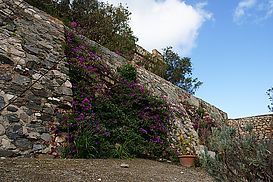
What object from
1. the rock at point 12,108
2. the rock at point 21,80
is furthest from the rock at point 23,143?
the rock at point 21,80

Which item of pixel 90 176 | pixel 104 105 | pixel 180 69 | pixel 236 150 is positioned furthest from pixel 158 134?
pixel 180 69

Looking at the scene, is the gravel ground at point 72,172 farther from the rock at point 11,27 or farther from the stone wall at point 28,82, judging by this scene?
the rock at point 11,27

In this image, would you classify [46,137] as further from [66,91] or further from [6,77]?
[6,77]

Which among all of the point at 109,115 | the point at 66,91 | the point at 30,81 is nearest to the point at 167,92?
the point at 109,115

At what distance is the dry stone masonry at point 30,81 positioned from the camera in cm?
443

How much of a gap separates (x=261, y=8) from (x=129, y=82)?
3.75 m

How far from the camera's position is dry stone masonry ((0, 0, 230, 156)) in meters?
4.43

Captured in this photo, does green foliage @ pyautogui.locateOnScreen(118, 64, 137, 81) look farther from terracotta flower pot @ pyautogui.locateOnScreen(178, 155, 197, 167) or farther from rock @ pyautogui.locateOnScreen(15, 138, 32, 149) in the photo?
rock @ pyautogui.locateOnScreen(15, 138, 32, 149)

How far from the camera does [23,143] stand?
4406 millimetres

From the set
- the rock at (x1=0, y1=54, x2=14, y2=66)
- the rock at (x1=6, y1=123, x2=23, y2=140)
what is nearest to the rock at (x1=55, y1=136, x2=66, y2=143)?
the rock at (x1=6, y1=123, x2=23, y2=140)

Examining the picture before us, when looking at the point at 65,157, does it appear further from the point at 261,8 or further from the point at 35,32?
the point at 261,8

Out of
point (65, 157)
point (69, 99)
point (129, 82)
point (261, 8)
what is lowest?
point (65, 157)

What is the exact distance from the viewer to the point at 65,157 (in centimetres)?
472

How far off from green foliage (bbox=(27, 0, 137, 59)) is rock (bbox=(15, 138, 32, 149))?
533 centimetres
